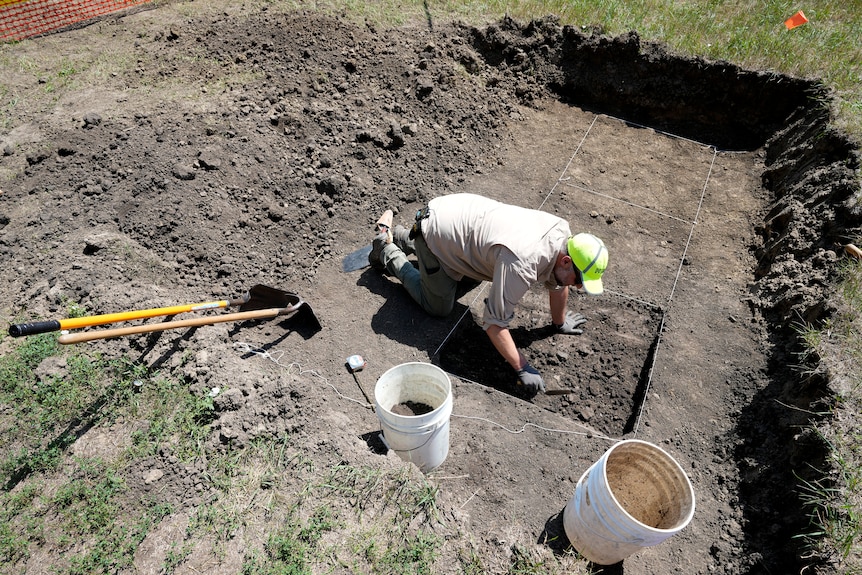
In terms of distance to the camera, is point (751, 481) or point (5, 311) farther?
point (5, 311)

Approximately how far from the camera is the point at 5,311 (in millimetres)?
3922

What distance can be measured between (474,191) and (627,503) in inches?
142

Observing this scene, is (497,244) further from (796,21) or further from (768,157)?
(796,21)

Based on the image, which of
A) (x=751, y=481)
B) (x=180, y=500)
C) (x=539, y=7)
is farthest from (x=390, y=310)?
(x=539, y=7)

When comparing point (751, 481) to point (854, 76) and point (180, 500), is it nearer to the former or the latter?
point (180, 500)

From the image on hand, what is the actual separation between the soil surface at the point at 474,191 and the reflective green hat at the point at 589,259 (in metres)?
1.05

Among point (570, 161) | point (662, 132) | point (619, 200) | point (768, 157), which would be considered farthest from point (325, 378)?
point (768, 157)

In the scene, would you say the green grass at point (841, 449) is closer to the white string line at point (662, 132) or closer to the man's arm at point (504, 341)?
the man's arm at point (504, 341)

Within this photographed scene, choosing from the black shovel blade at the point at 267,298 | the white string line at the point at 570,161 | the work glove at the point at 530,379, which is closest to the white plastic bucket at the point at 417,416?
the work glove at the point at 530,379

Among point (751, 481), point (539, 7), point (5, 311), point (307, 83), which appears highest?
point (539, 7)

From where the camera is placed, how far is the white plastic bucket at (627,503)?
8.32ft

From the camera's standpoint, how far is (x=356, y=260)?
15.7 ft

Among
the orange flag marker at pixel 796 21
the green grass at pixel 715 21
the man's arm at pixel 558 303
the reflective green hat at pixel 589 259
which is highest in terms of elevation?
the orange flag marker at pixel 796 21

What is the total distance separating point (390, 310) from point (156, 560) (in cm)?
243
